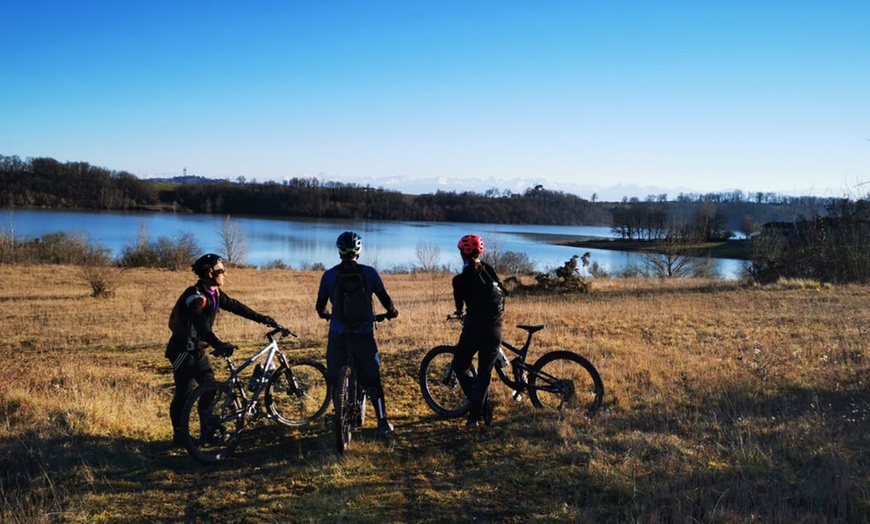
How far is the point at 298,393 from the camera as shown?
6070 millimetres

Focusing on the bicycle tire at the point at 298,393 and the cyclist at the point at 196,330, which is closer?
the cyclist at the point at 196,330

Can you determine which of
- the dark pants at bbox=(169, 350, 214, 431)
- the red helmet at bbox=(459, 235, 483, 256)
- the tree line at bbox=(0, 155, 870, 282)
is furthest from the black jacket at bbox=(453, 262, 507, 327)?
the tree line at bbox=(0, 155, 870, 282)

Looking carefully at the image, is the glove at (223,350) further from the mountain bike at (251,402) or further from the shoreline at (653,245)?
the shoreline at (653,245)

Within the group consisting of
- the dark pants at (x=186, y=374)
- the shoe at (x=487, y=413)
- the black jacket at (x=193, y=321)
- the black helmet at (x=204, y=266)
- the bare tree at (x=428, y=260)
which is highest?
the black helmet at (x=204, y=266)

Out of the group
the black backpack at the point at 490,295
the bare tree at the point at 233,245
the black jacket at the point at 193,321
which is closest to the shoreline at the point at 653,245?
the bare tree at the point at 233,245

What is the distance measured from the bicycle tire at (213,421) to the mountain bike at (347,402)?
3.20ft

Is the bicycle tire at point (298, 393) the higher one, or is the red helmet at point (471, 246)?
the red helmet at point (471, 246)

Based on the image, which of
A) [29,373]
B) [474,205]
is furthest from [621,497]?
[474,205]

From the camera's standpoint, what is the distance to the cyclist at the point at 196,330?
5.04 metres

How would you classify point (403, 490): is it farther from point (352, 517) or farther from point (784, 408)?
point (784, 408)

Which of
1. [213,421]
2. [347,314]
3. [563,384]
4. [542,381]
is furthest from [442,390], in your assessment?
[213,421]

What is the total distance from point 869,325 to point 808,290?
8.37 m

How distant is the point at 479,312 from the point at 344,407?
1.61 meters

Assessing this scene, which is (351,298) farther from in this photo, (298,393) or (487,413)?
(487,413)
